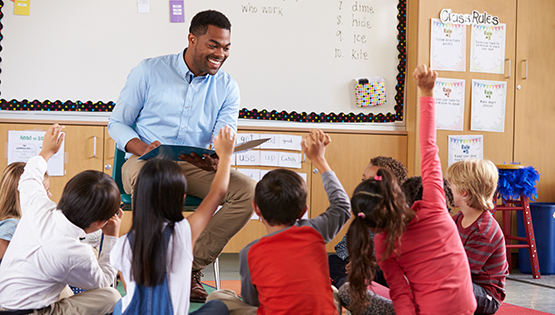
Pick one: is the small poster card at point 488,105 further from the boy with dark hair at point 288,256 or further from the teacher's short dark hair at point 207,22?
the boy with dark hair at point 288,256

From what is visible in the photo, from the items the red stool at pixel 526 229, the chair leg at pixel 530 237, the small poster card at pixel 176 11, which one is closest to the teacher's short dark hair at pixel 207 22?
the small poster card at pixel 176 11

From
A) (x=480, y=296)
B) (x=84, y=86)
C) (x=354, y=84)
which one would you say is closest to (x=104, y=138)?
(x=84, y=86)

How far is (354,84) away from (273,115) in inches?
26.6

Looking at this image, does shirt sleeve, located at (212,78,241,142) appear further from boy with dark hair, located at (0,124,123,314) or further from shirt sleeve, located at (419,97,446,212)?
shirt sleeve, located at (419,97,446,212)

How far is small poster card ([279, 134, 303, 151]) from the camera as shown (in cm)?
323

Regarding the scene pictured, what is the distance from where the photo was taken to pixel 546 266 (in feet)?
10.1

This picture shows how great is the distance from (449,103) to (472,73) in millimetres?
304

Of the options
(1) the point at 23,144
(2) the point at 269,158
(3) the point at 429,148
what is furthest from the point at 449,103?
(1) the point at 23,144

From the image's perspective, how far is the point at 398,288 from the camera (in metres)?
1.29

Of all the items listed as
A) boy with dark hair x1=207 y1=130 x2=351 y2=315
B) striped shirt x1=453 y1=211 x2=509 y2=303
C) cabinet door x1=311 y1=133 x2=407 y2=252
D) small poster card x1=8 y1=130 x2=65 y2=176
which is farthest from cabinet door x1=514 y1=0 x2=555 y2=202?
small poster card x1=8 y1=130 x2=65 y2=176

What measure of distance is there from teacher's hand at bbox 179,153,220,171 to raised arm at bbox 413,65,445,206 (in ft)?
2.64

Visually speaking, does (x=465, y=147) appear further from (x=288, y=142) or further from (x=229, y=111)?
(x=229, y=111)

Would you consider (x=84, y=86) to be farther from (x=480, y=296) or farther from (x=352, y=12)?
(x=480, y=296)

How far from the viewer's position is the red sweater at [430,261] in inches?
49.7
